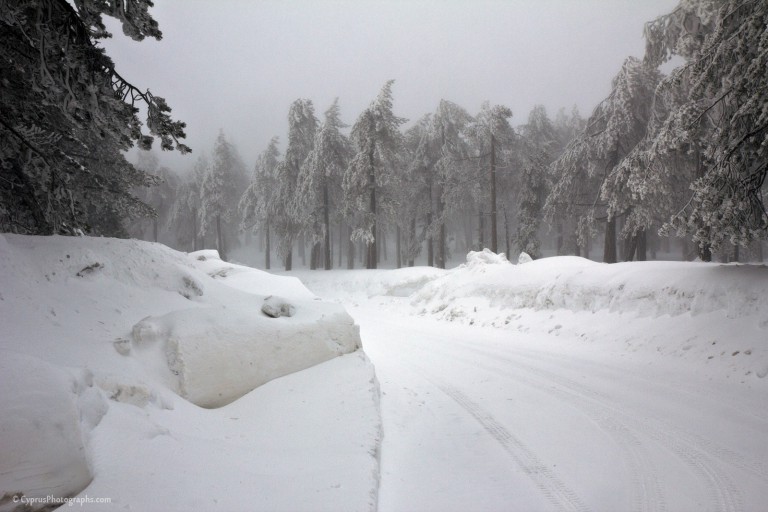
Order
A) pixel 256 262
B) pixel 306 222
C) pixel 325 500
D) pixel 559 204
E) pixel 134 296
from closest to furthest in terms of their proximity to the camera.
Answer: pixel 325 500 → pixel 134 296 → pixel 559 204 → pixel 306 222 → pixel 256 262

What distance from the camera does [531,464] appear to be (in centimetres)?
362

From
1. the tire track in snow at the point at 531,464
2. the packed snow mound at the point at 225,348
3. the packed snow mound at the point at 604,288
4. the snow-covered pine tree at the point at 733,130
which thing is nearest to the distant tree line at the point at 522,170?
the snow-covered pine tree at the point at 733,130

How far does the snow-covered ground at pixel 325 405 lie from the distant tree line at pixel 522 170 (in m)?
1.83

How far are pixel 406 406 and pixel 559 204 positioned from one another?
17015mm

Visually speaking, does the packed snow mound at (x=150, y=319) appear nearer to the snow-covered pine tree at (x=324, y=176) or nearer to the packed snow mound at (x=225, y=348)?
the packed snow mound at (x=225, y=348)

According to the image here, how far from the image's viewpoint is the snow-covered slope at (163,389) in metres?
2.20

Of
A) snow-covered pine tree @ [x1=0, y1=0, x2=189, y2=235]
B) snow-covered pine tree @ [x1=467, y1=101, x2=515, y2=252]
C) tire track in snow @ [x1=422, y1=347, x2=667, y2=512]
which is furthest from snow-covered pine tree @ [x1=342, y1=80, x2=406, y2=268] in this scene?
tire track in snow @ [x1=422, y1=347, x2=667, y2=512]

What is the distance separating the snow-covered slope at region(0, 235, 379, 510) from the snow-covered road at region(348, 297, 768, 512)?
66 cm

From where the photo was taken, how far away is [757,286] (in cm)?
661

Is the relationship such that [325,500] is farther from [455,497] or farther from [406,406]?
[406,406]

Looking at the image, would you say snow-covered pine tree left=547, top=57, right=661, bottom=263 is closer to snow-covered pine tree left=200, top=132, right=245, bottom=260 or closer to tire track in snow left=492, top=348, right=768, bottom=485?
tire track in snow left=492, top=348, right=768, bottom=485

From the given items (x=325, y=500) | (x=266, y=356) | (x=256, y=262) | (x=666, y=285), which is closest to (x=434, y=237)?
(x=666, y=285)

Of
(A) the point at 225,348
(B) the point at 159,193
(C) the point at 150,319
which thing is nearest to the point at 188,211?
(B) the point at 159,193

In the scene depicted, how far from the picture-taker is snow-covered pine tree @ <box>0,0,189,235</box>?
3719 millimetres
